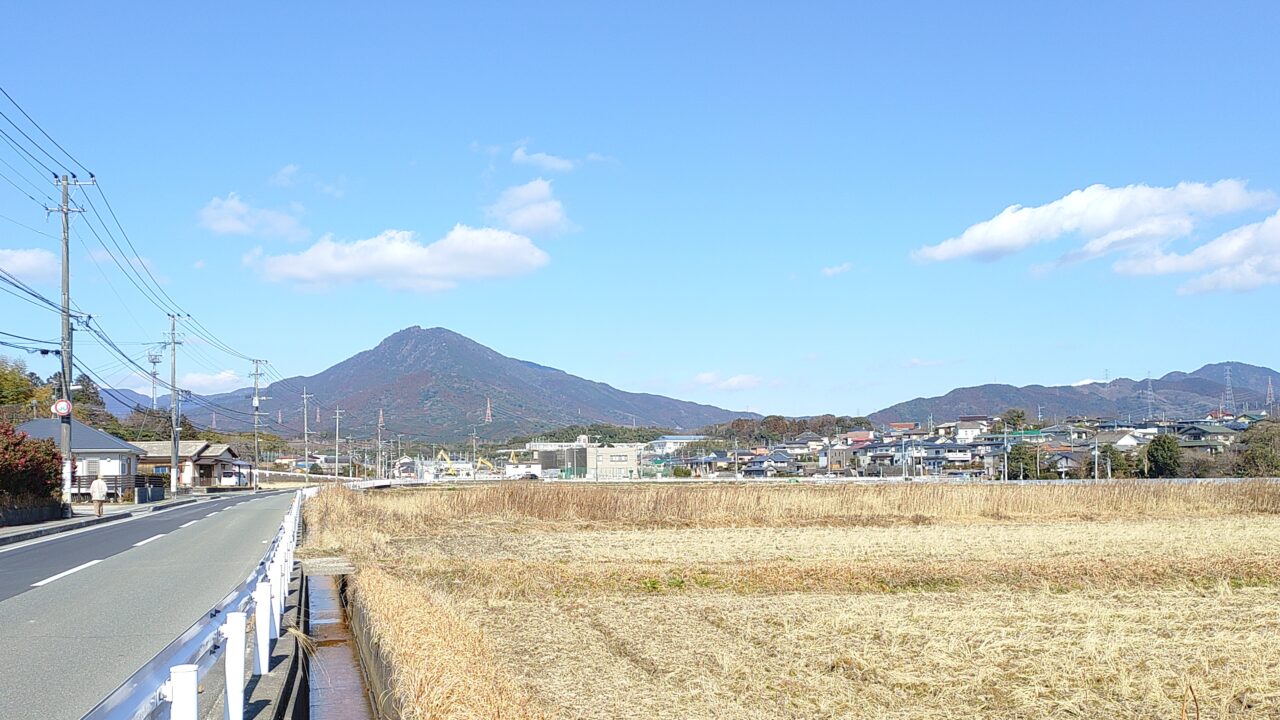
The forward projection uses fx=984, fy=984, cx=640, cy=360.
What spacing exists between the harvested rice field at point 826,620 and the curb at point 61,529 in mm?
5691

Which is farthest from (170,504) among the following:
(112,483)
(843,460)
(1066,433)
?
(1066,433)

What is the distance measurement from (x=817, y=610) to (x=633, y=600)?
2591 mm

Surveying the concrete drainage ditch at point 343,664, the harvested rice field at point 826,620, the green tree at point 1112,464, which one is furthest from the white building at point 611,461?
the concrete drainage ditch at point 343,664

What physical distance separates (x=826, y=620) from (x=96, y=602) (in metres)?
8.04

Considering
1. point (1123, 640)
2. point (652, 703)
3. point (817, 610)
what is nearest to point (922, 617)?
point (817, 610)

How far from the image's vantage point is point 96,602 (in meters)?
10.7

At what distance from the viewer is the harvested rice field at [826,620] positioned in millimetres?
7367

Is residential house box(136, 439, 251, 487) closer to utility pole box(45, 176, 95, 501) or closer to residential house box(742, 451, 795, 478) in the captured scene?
utility pole box(45, 176, 95, 501)

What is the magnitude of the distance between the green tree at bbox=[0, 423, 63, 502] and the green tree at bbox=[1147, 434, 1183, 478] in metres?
66.7

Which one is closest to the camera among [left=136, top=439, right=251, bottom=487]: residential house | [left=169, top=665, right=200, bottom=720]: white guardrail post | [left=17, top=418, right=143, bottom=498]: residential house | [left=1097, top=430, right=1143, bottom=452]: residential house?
[left=169, top=665, right=200, bottom=720]: white guardrail post

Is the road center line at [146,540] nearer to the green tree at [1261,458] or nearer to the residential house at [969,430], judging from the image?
the green tree at [1261,458]

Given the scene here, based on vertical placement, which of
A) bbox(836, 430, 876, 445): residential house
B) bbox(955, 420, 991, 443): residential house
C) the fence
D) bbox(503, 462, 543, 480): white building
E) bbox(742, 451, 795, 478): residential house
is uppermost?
the fence

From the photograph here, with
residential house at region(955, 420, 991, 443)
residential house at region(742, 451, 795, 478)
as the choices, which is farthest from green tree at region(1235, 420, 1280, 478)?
residential house at region(955, 420, 991, 443)

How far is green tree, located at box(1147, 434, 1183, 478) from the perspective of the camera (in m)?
68.6
